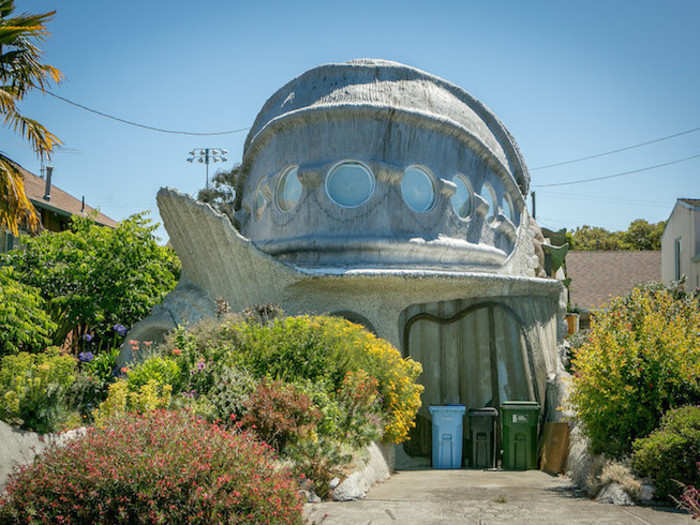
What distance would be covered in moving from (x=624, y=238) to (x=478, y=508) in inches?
1949

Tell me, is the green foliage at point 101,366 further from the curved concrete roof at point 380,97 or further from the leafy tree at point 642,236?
the leafy tree at point 642,236

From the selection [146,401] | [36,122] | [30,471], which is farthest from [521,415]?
[36,122]

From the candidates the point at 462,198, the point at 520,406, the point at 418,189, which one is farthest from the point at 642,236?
the point at 520,406

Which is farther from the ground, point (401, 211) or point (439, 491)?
point (401, 211)

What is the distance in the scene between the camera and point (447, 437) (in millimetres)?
12648

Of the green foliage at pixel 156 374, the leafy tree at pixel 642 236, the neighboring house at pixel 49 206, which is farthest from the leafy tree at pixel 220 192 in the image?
the leafy tree at pixel 642 236

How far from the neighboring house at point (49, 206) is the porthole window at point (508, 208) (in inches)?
520

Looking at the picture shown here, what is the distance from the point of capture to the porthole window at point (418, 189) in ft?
47.1

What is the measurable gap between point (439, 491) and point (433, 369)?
4.95 m

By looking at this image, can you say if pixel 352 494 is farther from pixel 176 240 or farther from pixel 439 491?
pixel 176 240

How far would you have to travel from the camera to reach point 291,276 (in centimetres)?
1264

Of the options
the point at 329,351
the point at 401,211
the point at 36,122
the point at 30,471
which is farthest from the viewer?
the point at 36,122

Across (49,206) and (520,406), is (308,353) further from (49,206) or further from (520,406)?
(49,206)

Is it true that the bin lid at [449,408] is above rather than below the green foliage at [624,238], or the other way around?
below
